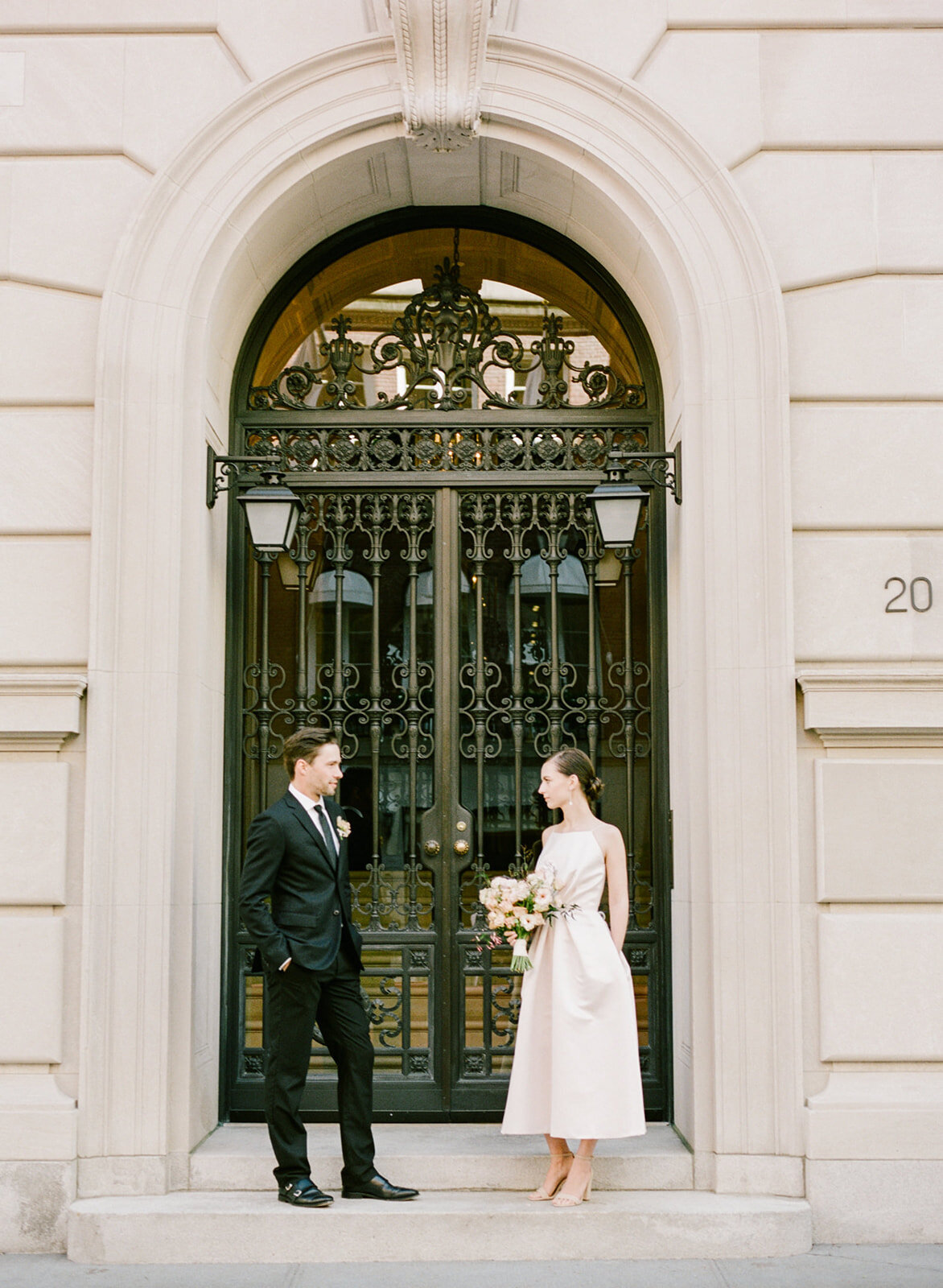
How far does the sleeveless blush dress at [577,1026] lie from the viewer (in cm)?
564

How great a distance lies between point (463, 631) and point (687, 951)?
2.18 meters

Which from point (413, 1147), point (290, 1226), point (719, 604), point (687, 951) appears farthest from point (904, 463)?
point (290, 1226)

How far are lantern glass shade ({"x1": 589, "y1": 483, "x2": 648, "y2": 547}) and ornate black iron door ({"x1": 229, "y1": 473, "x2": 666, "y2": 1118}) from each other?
292 millimetres

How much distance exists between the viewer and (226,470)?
6895 mm

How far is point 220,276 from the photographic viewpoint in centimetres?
656

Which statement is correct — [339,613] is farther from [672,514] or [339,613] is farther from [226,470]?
[672,514]

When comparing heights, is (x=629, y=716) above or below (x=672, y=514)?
below

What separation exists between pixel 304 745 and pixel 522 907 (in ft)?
4.33

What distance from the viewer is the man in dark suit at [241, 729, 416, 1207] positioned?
5688 mm

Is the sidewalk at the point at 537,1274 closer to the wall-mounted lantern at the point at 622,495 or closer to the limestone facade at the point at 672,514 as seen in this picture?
the limestone facade at the point at 672,514

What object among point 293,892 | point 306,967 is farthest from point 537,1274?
point 293,892

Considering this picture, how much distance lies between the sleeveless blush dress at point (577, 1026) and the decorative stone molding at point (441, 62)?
382 cm

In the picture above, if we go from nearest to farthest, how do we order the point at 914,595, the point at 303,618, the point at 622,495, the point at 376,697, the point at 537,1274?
the point at 537,1274 < the point at 914,595 < the point at 622,495 < the point at 376,697 < the point at 303,618

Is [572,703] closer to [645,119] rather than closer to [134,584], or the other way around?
[134,584]
